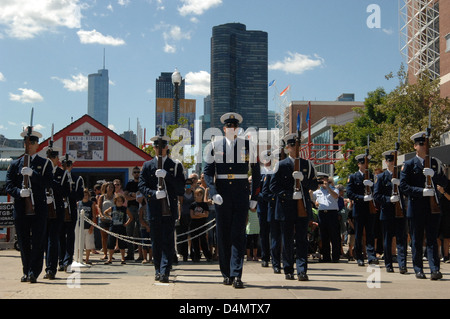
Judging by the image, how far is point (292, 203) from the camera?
29.3 ft

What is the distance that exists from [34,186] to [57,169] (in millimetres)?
1860

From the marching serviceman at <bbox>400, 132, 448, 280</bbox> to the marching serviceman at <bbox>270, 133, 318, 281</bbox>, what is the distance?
1.63 metres

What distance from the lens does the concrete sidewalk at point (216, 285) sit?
273 inches

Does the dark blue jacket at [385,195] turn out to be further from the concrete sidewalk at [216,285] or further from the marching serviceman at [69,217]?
the marching serviceman at [69,217]

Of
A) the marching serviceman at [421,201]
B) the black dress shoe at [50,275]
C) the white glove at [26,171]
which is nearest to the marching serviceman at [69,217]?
the black dress shoe at [50,275]

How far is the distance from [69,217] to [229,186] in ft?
13.5

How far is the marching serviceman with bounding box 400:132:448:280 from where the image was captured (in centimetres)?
898

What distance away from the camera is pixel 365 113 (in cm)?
5091

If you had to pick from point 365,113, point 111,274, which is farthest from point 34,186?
point 365,113

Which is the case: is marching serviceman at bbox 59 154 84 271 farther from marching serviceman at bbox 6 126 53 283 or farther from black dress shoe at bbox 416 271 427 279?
black dress shoe at bbox 416 271 427 279

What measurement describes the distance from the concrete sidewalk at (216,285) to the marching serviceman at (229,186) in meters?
0.62

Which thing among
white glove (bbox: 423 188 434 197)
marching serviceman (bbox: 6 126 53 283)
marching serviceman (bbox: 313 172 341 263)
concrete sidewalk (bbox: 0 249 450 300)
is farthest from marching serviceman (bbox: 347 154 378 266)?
marching serviceman (bbox: 6 126 53 283)

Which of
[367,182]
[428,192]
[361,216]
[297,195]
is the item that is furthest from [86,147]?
[428,192]
